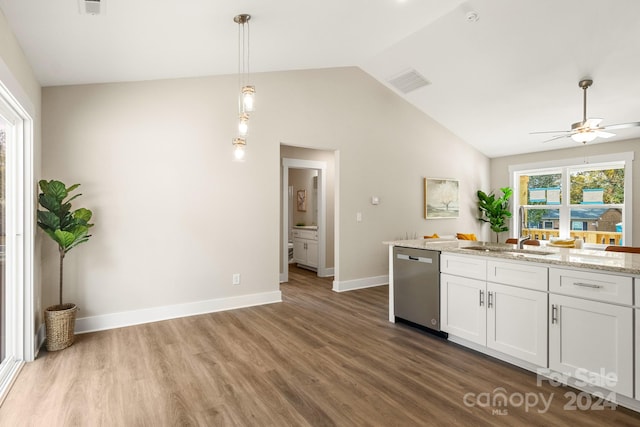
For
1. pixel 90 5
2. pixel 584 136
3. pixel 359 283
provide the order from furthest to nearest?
pixel 359 283 < pixel 584 136 < pixel 90 5

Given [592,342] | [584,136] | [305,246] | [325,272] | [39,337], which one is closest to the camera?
[592,342]

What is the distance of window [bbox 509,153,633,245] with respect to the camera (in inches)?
212

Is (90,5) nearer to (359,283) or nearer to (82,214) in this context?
(82,214)

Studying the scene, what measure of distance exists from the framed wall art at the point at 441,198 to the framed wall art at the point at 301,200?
8.86ft

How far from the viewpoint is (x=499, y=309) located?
271 centimetres

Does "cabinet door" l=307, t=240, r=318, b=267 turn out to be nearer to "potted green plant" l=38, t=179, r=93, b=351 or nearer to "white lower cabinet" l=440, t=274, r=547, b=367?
"white lower cabinet" l=440, t=274, r=547, b=367

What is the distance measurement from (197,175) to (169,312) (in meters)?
1.58

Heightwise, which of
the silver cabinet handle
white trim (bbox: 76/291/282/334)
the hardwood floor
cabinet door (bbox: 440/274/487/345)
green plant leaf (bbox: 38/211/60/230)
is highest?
green plant leaf (bbox: 38/211/60/230)

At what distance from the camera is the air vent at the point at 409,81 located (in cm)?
476

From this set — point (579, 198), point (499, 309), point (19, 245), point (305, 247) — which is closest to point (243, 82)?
point (19, 245)

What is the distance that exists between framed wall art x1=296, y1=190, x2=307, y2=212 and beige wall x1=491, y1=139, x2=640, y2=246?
4.03m

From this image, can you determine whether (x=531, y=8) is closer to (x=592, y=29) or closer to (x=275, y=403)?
(x=592, y=29)

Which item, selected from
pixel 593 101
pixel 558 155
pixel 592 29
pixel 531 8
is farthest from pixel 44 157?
pixel 558 155

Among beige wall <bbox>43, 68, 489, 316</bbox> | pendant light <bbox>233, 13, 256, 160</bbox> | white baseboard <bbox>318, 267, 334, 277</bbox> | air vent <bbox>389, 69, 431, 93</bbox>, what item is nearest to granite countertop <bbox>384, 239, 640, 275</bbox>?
pendant light <bbox>233, 13, 256, 160</bbox>
